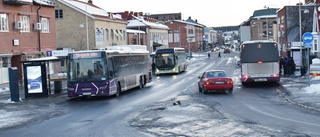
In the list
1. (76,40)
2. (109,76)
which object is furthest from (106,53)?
(76,40)

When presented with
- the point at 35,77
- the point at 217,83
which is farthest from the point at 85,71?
the point at 217,83

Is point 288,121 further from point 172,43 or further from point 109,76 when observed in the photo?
point 172,43

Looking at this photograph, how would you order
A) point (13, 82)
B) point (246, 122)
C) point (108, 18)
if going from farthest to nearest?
point (108, 18)
point (13, 82)
point (246, 122)

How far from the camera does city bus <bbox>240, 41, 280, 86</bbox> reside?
32562 mm

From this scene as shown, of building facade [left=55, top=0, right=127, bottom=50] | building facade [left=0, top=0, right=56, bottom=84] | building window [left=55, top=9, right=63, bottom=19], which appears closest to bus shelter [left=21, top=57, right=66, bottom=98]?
building facade [left=0, top=0, right=56, bottom=84]

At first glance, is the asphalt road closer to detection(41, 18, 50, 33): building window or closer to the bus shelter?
the bus shelter

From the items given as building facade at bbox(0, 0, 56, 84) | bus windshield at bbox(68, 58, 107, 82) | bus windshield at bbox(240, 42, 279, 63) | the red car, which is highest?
building facade at bbox(0, 0, 56, 84)

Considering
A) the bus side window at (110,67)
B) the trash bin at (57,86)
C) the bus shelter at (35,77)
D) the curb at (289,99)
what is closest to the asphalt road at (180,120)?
the curb at (289,99)

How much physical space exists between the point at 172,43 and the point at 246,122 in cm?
12268

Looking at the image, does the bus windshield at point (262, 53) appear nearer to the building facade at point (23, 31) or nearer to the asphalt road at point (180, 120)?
the asphalt road at point (180, 120)

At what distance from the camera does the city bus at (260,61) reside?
32.6 meters

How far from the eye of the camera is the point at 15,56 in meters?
40.9

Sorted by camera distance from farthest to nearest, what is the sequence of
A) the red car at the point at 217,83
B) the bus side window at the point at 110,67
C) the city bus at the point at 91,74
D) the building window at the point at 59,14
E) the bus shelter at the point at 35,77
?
the building window at the point at 59,14 < the bus shelter at the point at 35,77 < the red car at the point at 217,83 < the bus side window at the point at 110,67 < the city bus at the point at 91,74

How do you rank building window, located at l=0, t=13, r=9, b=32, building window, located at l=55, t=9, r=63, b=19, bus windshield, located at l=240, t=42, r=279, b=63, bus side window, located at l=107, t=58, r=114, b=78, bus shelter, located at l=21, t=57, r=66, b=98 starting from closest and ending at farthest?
1. bus side window, located at l=107, t=58, r=114, b=78
2. bus shelter, located at l=21, t=57, r=66, b=98
3. bus windshield, located at l=240, t=42, r=279, b=63
4. building window, located at l=0, t=13, r=9, b=32
5. building window, located at l=55, t=9, r=63, b=19
